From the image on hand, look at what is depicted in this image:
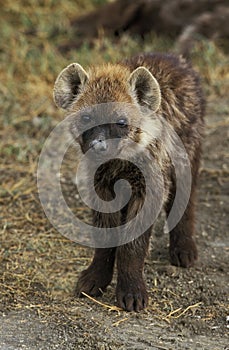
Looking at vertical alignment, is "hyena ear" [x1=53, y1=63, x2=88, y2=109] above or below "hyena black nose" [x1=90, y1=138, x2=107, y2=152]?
above

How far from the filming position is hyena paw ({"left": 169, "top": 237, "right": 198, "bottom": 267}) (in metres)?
4.94

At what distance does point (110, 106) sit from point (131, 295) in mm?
1112

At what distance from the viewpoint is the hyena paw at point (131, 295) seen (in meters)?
4.30

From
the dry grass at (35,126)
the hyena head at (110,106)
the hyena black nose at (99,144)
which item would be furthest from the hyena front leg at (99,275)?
the hyena black nose at (99,144)

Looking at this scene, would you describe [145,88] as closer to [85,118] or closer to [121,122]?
[121,122]

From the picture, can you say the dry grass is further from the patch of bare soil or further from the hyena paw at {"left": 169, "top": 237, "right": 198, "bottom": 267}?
the hyena paw at {"left": 169, "top": 237, "right": 198, "bottom": 267}

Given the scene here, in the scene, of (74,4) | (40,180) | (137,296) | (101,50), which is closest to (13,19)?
(74,4)

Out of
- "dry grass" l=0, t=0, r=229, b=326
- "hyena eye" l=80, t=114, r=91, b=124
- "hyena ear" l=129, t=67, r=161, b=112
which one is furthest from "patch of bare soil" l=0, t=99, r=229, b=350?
"hyena ear" l=129, t=67, r=161, b=112

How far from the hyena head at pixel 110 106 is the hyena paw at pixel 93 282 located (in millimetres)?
833

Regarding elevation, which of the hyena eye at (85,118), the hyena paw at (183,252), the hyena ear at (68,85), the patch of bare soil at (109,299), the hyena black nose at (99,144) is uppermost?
the hyena ear at (68,85)

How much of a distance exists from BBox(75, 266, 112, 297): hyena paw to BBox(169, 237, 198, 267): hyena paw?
60 centimetres

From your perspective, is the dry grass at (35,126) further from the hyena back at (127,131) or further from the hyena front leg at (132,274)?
the hyena back at (127,131)

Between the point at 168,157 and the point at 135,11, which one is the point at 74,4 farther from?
the point at 168,157

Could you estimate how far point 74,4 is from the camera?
9.63 m
